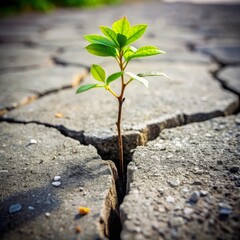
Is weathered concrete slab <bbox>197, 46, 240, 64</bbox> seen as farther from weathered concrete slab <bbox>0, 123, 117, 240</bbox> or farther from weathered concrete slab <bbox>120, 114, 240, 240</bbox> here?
weathered concrete slab <bbox>0, 123, 117, 240</bbox>

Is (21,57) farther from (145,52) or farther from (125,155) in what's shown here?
(145,52)

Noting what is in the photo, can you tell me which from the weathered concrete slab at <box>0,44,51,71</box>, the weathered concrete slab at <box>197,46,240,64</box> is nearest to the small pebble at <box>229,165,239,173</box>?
the weathered concrete slab at <box>197,46,240,64</box>

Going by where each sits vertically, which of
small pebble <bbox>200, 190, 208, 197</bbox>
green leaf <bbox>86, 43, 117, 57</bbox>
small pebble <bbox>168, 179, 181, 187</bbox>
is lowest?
small pebble <bbox>200, 190, 208, 197</bbox>

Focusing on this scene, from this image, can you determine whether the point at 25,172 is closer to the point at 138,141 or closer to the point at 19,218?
the point at 19,218

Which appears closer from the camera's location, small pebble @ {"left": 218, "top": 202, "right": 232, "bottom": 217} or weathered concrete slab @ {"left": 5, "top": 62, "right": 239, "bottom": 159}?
small pebble @ {"left": 218, "top": 202, "right": 232, "bottom": 217}

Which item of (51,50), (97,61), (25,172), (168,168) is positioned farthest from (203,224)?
(51,50)
